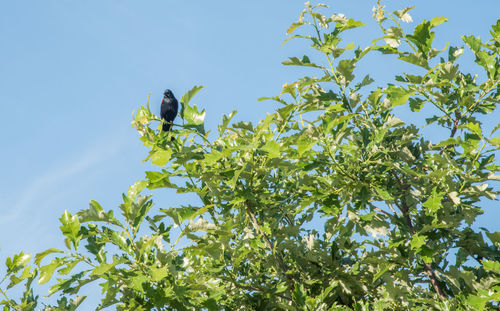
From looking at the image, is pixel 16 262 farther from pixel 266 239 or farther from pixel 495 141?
pixel 495 141

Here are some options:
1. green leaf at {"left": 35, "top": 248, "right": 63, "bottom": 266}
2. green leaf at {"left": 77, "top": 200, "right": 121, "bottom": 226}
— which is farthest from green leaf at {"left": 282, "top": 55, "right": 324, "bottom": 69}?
green leaf at {"left": 35, "top": 248, "right": 63, "bottom": 266}

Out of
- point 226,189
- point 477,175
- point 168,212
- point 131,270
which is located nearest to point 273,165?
point 226,189

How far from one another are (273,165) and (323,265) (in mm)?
1194

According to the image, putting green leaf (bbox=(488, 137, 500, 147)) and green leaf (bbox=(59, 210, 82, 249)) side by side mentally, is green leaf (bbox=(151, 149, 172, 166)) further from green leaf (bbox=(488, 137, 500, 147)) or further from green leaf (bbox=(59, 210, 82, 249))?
green leaf (bbox=(488, 137, 500, 147))

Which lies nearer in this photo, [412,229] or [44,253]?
[44,253]

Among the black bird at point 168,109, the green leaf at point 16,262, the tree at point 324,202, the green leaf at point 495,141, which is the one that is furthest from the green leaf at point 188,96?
the black bird at point 168,109

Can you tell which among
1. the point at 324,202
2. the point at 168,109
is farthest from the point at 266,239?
the point at 168,109

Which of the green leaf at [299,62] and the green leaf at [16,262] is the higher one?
the green leaf at [299,62]

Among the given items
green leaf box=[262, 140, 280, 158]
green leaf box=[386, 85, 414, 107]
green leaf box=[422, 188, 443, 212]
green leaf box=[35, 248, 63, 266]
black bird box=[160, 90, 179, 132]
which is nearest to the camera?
green leaf box=[262, 140, 280, 158]

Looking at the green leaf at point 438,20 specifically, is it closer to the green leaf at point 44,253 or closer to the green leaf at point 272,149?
the green leaf at point 272,149

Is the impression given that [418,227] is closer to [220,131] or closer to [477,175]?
[477,175]

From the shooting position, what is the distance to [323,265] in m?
4.75

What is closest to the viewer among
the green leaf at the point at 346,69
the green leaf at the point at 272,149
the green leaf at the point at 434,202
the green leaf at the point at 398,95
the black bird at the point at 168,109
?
the green leaf at the point at 272,149

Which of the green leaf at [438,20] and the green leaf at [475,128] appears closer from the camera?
the green leaf at [475,128]
